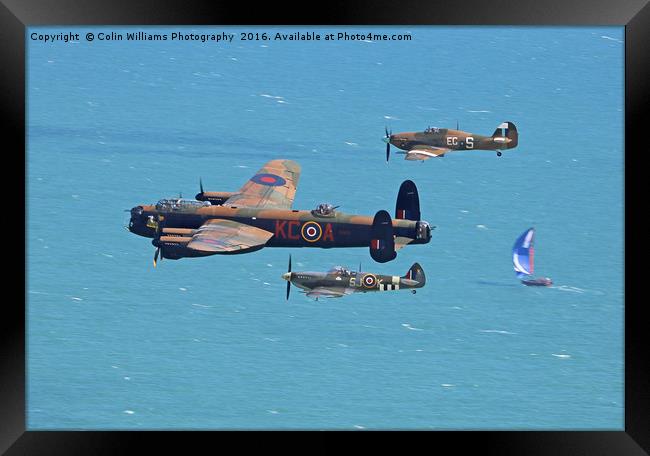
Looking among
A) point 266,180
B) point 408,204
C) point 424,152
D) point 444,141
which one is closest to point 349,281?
point 408,204

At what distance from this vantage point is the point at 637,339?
3588 centimetres

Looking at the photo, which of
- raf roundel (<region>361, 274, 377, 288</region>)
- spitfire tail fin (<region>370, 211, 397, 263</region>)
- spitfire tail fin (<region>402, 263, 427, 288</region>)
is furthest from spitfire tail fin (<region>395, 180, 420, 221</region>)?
spitfire tail fin (<region>402, 263, 427, 288</region>)

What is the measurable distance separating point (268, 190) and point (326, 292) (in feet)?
23.9

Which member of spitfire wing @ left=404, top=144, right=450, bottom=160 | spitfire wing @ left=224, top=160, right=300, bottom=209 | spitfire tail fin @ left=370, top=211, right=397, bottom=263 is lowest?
spitfire tail fin @ left=370, top=211, right=397, bottom=263

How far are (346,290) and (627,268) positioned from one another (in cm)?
811

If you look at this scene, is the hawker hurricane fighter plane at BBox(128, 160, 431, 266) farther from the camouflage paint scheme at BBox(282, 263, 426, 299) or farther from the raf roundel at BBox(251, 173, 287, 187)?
the camouflage paint scheme at BBox(282, 263, 426, 299)

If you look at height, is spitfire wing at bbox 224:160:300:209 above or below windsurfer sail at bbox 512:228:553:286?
above

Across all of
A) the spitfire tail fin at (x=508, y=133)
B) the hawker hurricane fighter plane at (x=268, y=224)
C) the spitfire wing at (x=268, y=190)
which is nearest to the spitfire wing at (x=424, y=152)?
the hawker hurricane fighter plane at (x=268, y=224)

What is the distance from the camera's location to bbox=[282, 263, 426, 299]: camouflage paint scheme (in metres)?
37.3

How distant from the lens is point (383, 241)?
38.8 metres

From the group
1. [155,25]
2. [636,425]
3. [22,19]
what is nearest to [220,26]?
[155,25]

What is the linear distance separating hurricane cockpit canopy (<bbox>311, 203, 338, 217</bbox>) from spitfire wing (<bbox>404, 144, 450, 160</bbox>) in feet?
10.8

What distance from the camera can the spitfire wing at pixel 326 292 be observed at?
37.2 meters

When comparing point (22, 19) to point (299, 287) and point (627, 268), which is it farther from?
point (627, 268)
